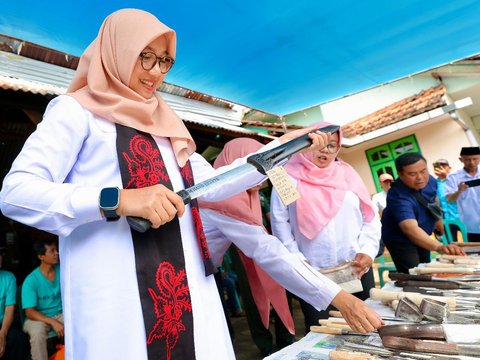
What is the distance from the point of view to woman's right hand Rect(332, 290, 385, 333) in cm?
113

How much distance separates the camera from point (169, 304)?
95cm

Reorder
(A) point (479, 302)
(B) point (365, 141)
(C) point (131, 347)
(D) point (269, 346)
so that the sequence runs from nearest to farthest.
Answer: (C) point (131, 347) → (A) point (479, 302) → (D) point (269, 346) → (B) point (365, 141)

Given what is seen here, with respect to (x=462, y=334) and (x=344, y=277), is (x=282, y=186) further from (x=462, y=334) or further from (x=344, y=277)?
(x=344, y=277)

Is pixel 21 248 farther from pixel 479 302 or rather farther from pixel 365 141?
pixel 365 141

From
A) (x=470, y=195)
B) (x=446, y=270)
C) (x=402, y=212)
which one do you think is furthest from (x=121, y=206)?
(x=470, y=195)

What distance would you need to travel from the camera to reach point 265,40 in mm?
1935

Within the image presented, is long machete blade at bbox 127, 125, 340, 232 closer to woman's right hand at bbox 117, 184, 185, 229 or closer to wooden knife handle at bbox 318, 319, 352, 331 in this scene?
woman's right hand at bbox 117, 184, 185, 229

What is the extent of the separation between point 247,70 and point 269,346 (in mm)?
2486

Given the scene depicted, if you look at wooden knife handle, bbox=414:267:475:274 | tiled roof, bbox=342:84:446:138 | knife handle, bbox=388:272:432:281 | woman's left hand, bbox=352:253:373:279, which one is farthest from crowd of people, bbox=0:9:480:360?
tiled roof, bbox=342:84:446:138

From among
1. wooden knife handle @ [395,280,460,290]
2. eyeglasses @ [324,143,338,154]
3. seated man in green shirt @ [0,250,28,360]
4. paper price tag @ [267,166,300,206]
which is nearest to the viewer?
paper price tag @ [267,166,300,206]

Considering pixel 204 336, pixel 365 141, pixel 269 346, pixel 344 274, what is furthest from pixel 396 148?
pixel 204 336

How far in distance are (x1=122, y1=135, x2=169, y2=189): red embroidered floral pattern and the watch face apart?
0.44ft

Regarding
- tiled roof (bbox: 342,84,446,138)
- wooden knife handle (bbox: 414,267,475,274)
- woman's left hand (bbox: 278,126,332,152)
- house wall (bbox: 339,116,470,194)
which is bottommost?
wooden knife handle (bbox: 414,267,475,274)

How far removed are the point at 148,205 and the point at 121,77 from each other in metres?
0.52
